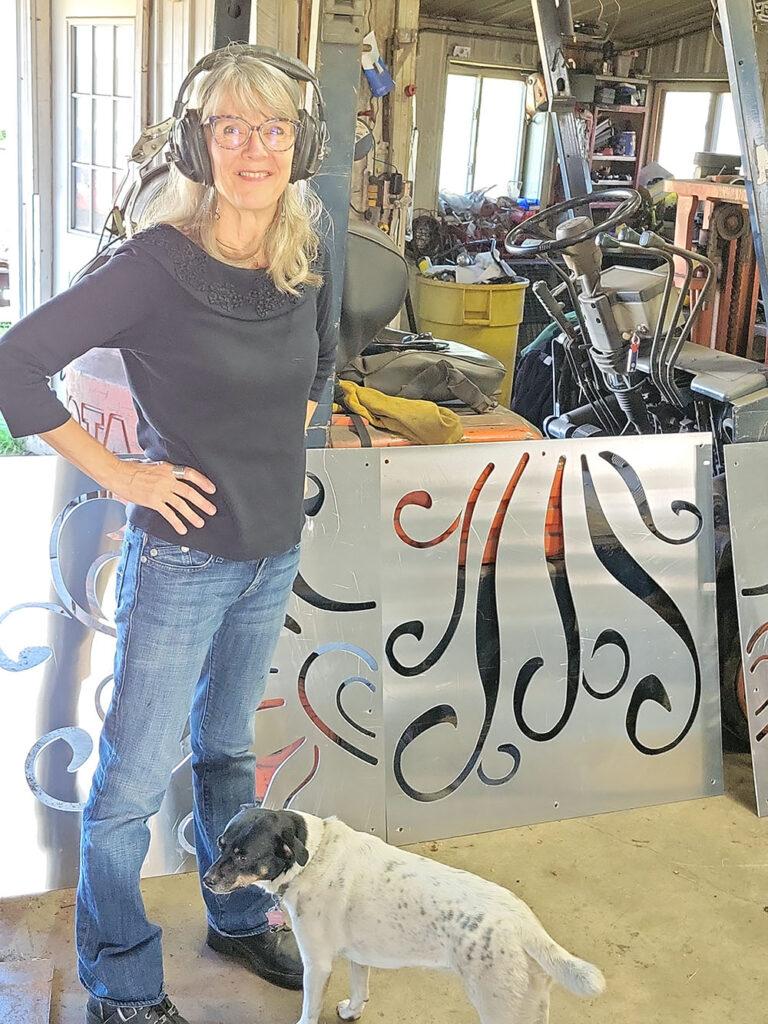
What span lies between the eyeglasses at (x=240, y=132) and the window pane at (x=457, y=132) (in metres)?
7.46

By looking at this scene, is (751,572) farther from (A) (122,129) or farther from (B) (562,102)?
(A) (122,129)

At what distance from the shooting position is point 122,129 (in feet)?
19.0

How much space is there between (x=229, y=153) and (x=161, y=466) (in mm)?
510

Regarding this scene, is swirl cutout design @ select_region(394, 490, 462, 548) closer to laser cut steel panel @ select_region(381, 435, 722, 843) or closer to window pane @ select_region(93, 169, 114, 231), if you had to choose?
laser cut steel panel @ select_region(381, 435, 722, 843)

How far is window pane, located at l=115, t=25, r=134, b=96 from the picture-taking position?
18.6 ft

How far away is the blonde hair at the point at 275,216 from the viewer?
5.34 ft

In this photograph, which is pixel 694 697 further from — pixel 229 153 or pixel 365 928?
pixel 229 153

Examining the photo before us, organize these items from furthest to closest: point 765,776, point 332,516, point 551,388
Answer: point 551,388 → point 765,776 → point 332,516

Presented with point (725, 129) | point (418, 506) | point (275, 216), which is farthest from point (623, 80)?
point (275, 216)

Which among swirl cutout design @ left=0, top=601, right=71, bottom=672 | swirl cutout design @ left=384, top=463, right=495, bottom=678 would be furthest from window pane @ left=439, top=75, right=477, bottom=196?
swirl cutout design @ left=0, top=601, right=71, bottom=672

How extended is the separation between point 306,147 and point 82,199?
4.94 m

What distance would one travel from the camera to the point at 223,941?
2.21 m

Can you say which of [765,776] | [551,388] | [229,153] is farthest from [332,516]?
[551,388]

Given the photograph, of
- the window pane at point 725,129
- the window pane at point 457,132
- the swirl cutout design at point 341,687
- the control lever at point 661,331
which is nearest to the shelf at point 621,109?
the window pane at point 725,129
